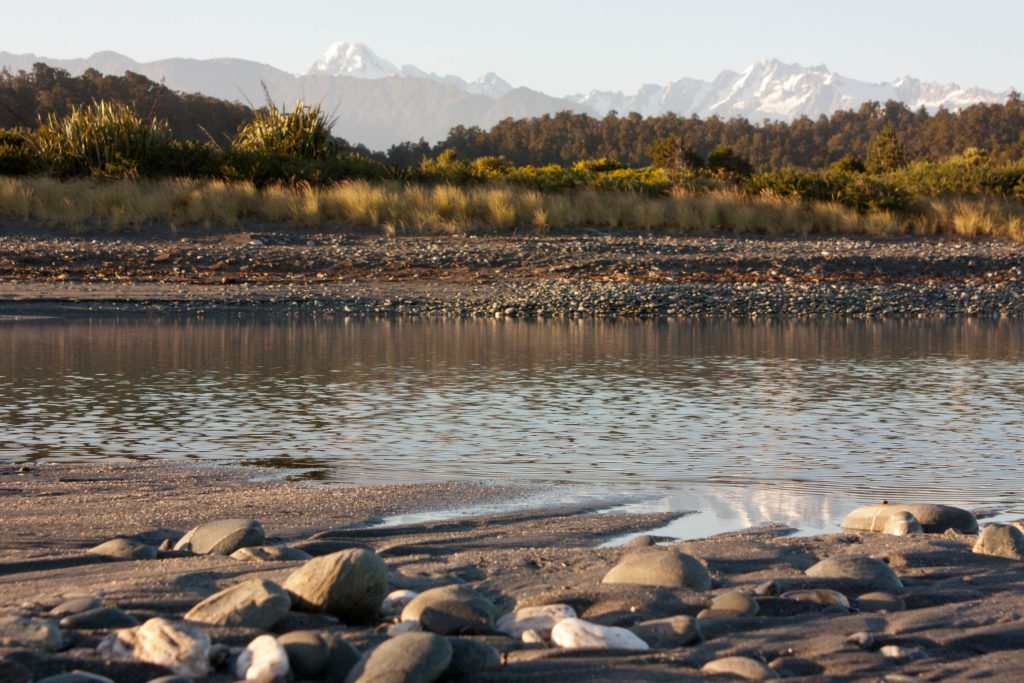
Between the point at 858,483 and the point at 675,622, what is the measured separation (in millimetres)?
2594

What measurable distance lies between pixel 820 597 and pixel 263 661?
167 cm

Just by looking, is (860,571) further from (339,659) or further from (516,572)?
(339,659)

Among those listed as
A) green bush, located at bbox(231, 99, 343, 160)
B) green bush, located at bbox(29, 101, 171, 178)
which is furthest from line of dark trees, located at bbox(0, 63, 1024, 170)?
green bush, located at bbox(29, 101, 171, 178)

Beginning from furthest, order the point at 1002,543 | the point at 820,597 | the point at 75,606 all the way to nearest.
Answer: the point at 1002,543, the point at 820,597, the point at 75,606

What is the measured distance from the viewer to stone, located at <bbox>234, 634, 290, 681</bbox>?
8.75 ft

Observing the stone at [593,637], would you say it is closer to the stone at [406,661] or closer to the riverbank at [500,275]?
the stone at [406,661]

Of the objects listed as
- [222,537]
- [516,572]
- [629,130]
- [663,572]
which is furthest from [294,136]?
[629,130]

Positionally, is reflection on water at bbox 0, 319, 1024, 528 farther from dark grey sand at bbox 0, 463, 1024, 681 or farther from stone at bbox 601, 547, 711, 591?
stone at bbox 601, 547, 711, 591

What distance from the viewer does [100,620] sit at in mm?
2971

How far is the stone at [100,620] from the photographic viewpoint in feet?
9.68

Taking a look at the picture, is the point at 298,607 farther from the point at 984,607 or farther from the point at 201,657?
the point at 984,607

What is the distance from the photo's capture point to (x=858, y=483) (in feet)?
17.6

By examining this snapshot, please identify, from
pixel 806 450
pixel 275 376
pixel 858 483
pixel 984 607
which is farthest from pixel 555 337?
pixel 984 607

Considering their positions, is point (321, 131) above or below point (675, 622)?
above
